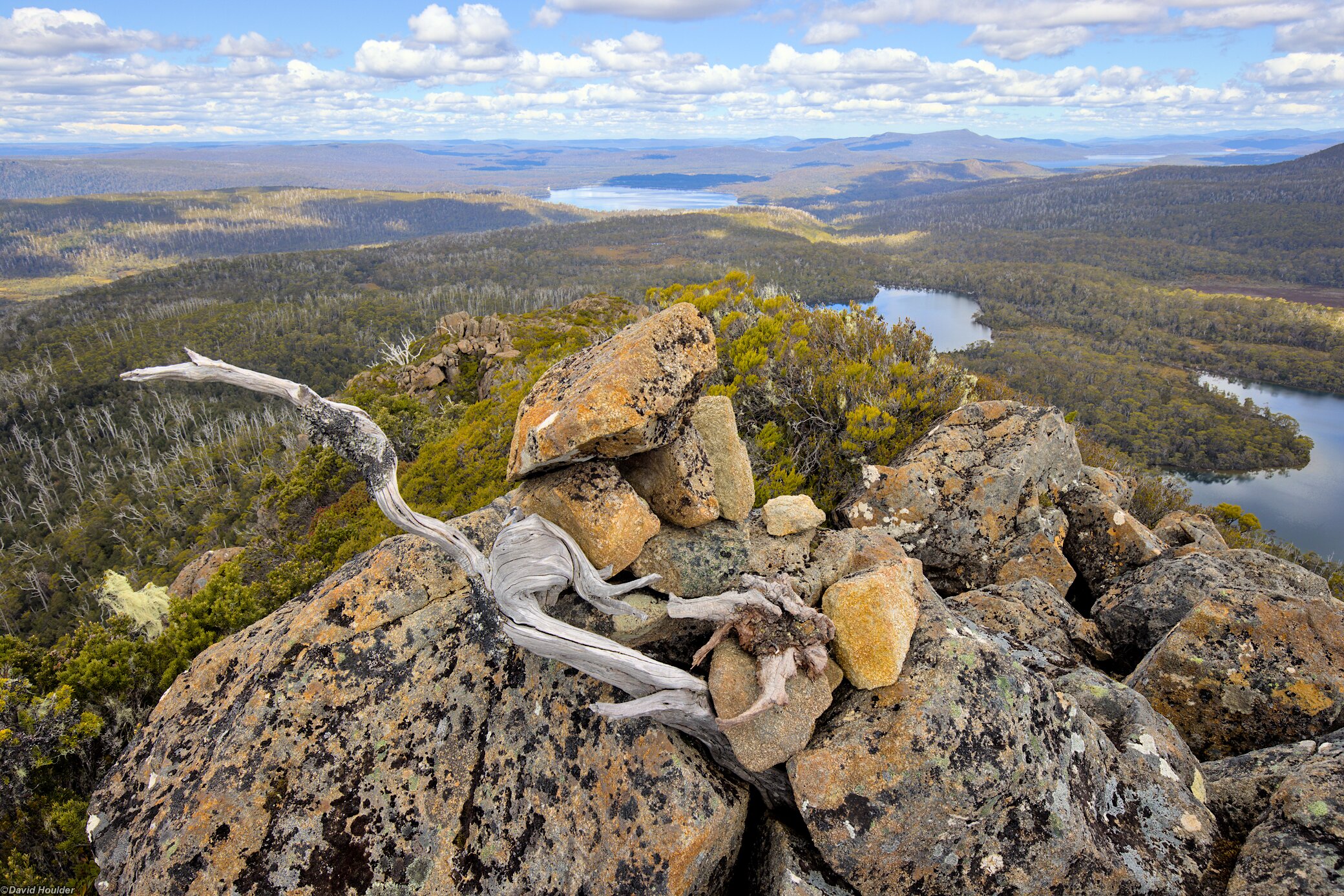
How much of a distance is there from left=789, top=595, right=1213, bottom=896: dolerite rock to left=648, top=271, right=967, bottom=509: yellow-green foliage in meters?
5.89

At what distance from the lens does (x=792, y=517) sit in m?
6.63

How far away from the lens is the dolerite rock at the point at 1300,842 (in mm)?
3920

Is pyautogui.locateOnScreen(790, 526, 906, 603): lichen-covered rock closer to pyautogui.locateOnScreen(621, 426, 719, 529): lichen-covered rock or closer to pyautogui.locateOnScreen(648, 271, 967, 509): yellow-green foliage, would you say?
pyautogui.locateOnScreen(621, 426, 719, 529): lichen-covered rock

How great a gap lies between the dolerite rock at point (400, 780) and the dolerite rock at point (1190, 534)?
9411 millimetres

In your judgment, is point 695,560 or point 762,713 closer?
point 762,713

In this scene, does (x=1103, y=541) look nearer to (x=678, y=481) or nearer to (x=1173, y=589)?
(x=1173, y=589)

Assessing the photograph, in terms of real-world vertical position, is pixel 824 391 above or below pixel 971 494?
above

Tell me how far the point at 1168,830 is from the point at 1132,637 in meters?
3.36

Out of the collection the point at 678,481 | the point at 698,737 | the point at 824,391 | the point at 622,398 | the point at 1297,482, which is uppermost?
the point at 622,398

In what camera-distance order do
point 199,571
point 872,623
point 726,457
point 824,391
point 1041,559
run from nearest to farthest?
point 872,623 → point 726,457 → point 1041,559 → point 824,391 → point 199,571

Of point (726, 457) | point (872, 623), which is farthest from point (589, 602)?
point (872, 623)

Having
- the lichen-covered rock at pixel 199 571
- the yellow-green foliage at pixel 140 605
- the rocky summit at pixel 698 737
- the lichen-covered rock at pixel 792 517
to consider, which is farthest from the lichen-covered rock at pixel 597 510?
the lichen-covered rock at pixel 199 571

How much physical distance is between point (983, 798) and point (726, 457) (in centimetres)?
371

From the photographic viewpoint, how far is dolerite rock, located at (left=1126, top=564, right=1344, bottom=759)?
5816mm
